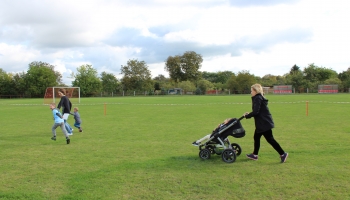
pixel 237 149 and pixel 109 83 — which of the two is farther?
pixel 109 83

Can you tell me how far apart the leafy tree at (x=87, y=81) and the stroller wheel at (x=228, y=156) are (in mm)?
79512

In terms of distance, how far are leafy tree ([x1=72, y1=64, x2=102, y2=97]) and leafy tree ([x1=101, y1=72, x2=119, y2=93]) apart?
4.86 metres

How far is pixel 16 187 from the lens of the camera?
17.2 feet

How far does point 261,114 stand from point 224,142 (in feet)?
3.96

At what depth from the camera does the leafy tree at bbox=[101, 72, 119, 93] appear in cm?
8986

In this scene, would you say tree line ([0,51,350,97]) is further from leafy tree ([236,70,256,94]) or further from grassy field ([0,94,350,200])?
grassy field ([0,94,350,200])

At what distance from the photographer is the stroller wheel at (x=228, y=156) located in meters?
6.62

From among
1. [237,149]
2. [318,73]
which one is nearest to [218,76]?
[318,73]

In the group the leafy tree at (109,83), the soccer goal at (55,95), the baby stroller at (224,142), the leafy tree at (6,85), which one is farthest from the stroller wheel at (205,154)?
the leafy tree at (6,85)

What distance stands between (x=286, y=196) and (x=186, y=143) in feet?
15.2

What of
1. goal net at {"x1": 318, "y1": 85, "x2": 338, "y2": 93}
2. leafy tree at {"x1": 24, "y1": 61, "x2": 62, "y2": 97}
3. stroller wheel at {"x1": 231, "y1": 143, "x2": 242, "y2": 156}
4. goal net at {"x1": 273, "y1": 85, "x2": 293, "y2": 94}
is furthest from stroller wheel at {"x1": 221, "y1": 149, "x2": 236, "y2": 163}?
leafy tree at {"x1": 24, "y1": 61, "x2": 62, "y2": 97}

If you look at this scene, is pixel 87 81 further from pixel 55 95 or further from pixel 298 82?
pixel 298 82

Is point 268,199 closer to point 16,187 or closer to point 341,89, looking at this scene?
point 16,187

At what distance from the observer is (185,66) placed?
338 ft
